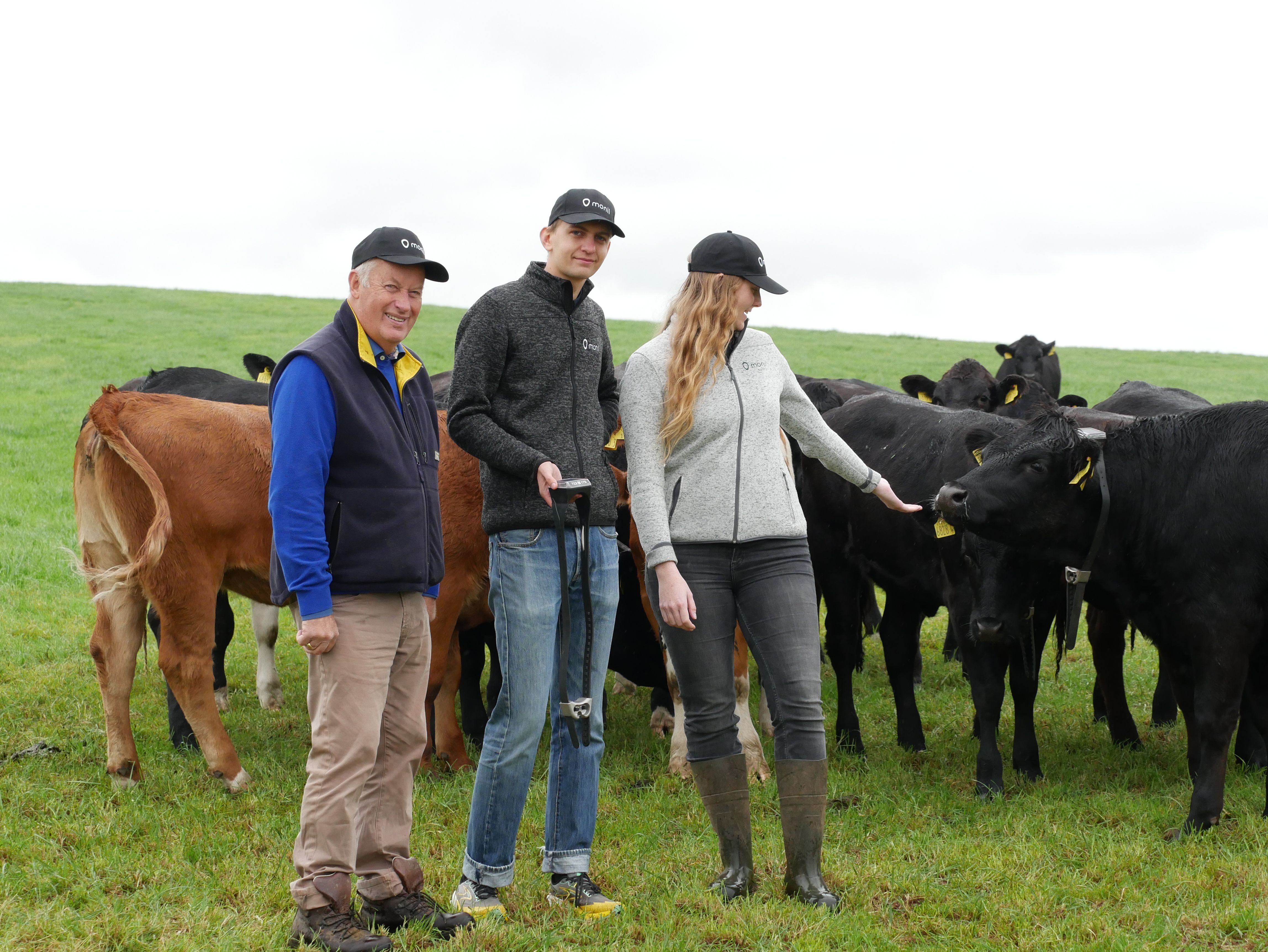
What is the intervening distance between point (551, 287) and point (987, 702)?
331 cm

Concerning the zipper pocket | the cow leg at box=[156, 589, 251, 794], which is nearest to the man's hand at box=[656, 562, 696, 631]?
the zipper pocket

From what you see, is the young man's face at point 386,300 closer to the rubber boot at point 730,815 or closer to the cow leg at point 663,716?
the rubber boot at point 730,815

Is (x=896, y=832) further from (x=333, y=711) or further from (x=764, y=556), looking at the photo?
(x=333, y=711)

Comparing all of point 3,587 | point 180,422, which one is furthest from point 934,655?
point 3,587

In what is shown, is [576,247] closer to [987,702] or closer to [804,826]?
[804,826]

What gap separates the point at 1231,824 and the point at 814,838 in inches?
85.2

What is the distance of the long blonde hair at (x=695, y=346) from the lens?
12.9 feet

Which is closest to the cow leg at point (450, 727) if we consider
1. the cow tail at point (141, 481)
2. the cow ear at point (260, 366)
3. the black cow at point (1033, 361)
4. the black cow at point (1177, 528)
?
the cow tail at point (141, 481)

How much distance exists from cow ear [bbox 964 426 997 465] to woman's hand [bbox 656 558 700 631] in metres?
2.63

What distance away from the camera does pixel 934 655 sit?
30.1 ft

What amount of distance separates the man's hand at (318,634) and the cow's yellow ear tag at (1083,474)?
343cm

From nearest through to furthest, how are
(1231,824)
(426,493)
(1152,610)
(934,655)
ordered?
(426,493) < (1231,824) < (1152,610) < (934,655)

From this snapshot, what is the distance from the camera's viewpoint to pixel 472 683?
6961 millimetres

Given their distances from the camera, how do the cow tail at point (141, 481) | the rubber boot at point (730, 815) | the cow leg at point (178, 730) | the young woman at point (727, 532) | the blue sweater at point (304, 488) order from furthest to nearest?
the cow leg at point (178, 730) < the cow tail at point (141, 481) < the rubber boot at point (730, 815) < the young woman at point (727, 532) < the blue sweater at point (304, 488)
